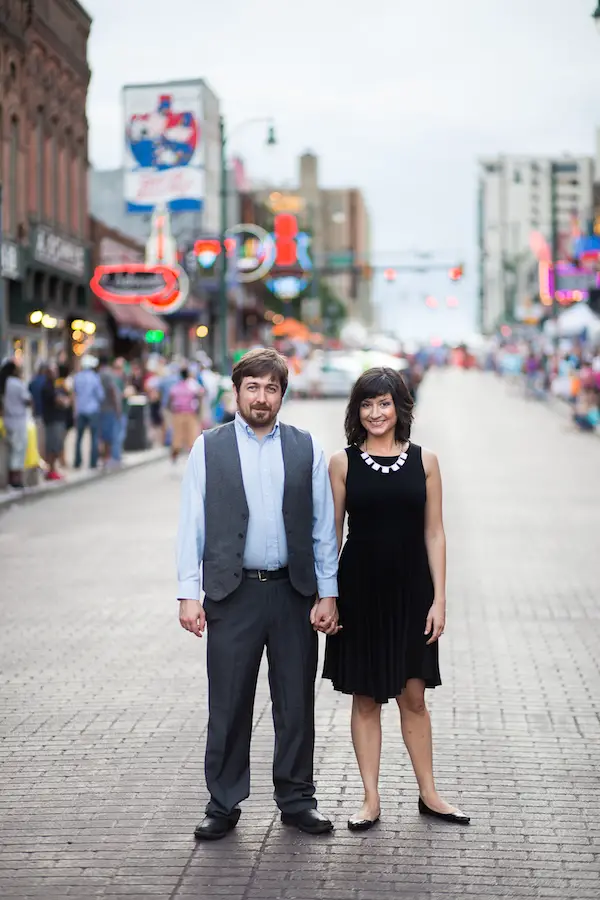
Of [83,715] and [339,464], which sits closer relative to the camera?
[339,464]

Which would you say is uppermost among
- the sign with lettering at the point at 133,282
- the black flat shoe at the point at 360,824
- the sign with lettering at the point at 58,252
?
the sign with lettering at the point at 58,252

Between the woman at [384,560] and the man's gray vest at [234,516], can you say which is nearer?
the man's gray vest at [234,516]

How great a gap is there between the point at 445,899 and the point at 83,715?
3198 mm

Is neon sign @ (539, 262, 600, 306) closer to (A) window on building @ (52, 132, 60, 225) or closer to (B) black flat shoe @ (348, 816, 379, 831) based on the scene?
(A) window on building @ (52, 132, 60, 225)

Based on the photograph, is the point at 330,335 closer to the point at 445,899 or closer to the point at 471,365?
the point at 471,365

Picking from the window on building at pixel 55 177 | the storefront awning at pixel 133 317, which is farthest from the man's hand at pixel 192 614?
the storefront awning at pixel 133 317

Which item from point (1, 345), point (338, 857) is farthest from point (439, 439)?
point (338, 857)

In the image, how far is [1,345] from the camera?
81.1 feet

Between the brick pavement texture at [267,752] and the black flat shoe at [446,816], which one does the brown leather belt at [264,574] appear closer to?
the brick pavement texture at [267,752]

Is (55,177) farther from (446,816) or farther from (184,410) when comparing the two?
(446,816)

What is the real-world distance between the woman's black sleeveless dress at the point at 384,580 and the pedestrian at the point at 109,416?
20.0m

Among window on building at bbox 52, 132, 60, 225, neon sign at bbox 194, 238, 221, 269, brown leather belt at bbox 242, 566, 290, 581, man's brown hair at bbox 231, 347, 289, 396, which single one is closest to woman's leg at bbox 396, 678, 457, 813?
brown leather belt at bbox 242, 566, 290, 581

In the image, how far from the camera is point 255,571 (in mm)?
5453

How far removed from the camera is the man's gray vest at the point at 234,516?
5.39 metres
